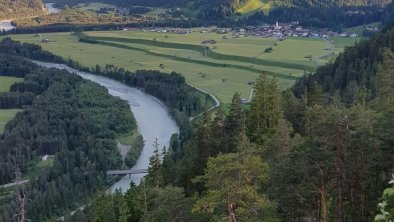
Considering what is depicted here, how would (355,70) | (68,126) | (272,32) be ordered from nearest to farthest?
(355,70), (68,126), (272,32)

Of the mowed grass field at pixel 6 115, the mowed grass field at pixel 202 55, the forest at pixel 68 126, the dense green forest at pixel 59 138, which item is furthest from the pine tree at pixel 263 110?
the mowed grass field at pixel 6 115

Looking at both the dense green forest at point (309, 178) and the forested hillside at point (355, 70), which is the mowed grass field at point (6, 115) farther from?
the dense green forest at point (309, 178)

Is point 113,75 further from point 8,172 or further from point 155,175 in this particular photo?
point 155,175

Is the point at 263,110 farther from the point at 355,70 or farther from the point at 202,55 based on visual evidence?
the point at 202,55

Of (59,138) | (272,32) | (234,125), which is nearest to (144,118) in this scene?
(59,138)

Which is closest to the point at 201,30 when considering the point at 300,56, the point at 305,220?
the point at 300,56

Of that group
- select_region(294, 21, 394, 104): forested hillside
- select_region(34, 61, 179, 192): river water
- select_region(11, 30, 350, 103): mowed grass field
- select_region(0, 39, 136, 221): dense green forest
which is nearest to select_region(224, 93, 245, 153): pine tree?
select_region(0, 39, 136, 221): dense green forest
